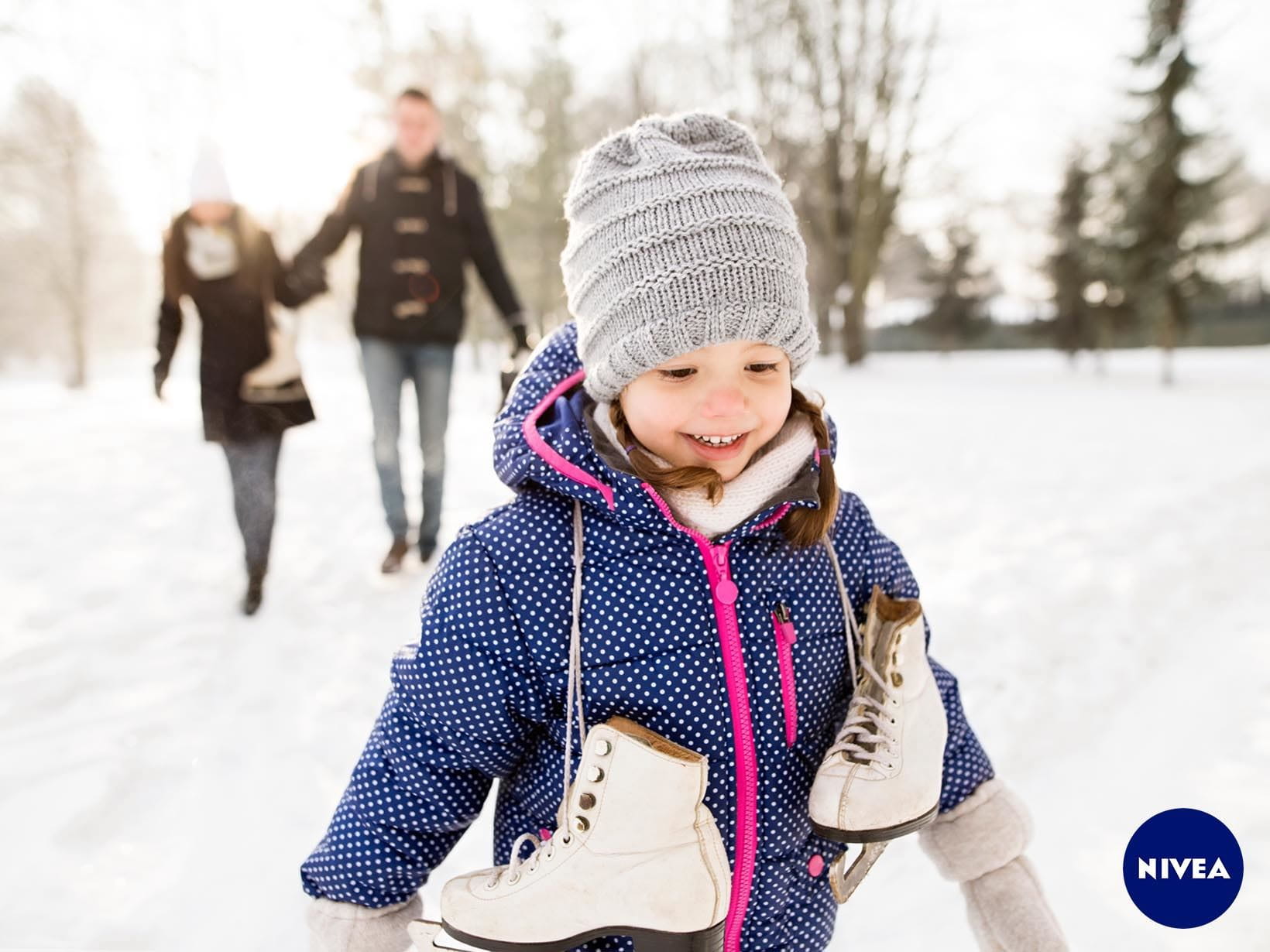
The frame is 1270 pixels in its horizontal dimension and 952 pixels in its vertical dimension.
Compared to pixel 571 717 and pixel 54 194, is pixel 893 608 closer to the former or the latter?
pixel 571 717

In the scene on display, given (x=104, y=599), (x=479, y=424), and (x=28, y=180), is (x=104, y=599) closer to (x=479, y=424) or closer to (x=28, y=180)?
(x=479, y=424)

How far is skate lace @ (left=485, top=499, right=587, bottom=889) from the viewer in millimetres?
1068

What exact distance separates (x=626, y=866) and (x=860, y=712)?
0.44m

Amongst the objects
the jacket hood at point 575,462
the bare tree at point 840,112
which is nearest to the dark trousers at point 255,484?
the jacket hood at point 575,462

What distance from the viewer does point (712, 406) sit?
117 cm

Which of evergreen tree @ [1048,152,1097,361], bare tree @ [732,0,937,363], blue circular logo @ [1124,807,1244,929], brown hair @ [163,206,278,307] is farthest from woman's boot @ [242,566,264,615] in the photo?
evergreen tree @ [1048,152,1097,361]

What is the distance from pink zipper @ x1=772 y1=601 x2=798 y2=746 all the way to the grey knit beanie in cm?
41

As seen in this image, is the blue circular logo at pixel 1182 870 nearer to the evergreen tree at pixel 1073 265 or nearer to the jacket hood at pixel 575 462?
the jacket hood at pixel 575 462

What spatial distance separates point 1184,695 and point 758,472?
2.37 m

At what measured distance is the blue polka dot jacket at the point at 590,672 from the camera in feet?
3.75

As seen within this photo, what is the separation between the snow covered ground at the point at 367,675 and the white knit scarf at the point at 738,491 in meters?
1.17

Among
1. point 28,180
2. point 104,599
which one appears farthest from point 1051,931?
point 28,180

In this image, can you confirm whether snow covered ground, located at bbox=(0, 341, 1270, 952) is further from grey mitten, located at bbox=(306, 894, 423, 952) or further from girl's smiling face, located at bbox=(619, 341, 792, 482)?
girl's smiling face, located at bbox=(619, 341, 792, 482)

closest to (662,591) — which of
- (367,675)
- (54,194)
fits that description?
(367,675)
